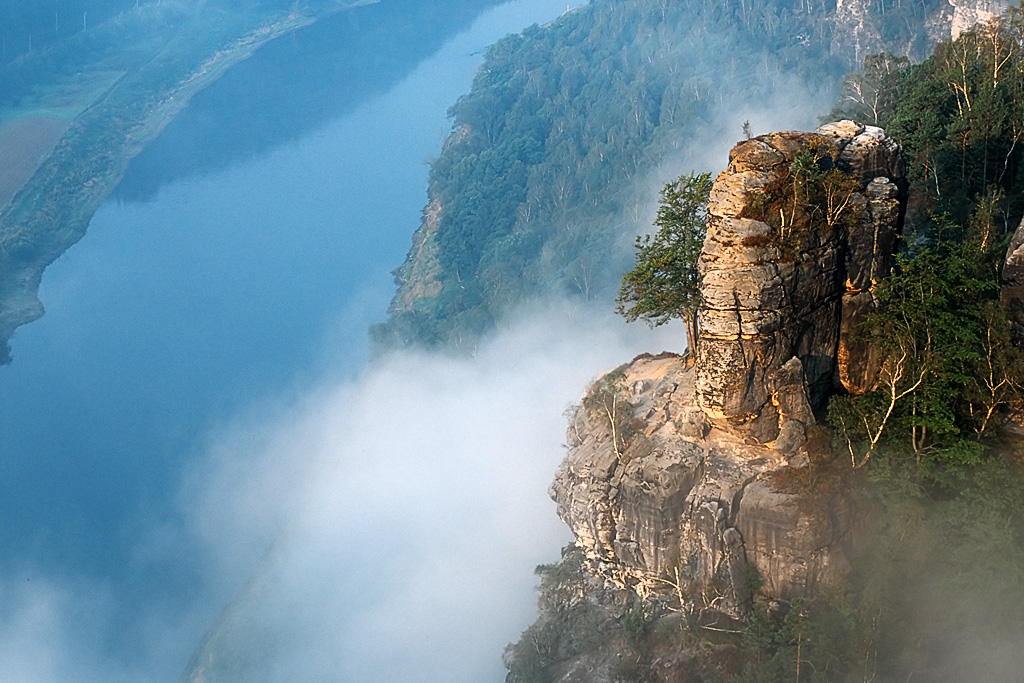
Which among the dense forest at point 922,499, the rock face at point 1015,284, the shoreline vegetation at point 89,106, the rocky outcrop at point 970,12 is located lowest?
the dense forest at point 922,499

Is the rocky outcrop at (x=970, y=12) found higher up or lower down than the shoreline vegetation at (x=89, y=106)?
lower down

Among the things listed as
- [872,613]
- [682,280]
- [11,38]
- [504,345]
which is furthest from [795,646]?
[11,38]

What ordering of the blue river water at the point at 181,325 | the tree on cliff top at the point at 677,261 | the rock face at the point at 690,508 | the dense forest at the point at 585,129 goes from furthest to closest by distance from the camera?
the dense forest at the point at 585,129
the blue river water at the point at 181,325
the tree on cliff top at the point at 677,261
the rock face at the point at 690,508

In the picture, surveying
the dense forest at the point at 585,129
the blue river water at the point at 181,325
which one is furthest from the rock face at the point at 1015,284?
the dense forest at the point at 585,129

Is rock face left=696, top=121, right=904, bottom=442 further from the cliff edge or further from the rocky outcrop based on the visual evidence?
the rocky outcrop

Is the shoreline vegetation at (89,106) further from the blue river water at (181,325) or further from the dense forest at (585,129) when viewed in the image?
the dense forest at (585,129)

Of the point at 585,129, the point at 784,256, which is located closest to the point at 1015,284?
the point at 784,256
